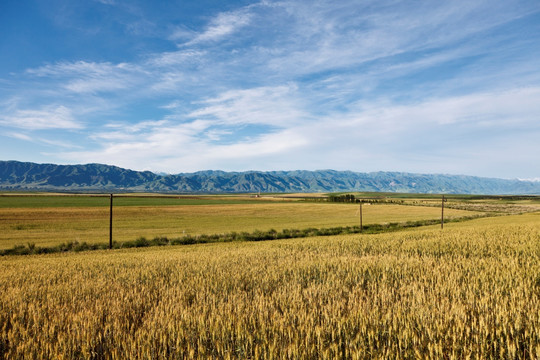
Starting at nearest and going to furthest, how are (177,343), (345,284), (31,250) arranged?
1. (177,343)
2. (345,284)
3. (31,250)

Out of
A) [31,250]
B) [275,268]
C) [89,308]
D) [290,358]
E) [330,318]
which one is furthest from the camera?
[31,250]

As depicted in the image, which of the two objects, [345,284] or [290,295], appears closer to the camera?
[290,295]

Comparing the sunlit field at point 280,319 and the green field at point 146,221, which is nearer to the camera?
the sunlit field at point 280,319

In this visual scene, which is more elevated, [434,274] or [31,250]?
[434,274]

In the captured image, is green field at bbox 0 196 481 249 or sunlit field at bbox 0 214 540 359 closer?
sunlit field at bbox 0 214 540 359

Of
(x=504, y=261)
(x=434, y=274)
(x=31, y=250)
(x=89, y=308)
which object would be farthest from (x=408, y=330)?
(x=31, y=250)

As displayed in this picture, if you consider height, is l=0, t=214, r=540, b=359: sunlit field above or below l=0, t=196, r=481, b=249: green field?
above

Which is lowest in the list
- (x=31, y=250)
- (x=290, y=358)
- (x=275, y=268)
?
(x=31, y=250)

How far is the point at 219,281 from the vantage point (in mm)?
7277

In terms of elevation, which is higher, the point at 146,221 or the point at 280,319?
the point at 280,319

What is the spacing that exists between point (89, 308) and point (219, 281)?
8.88 ft

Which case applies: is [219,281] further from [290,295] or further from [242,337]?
[242,337]

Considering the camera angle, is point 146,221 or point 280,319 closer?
point 280,319

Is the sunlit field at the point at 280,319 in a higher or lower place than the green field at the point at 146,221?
higher
